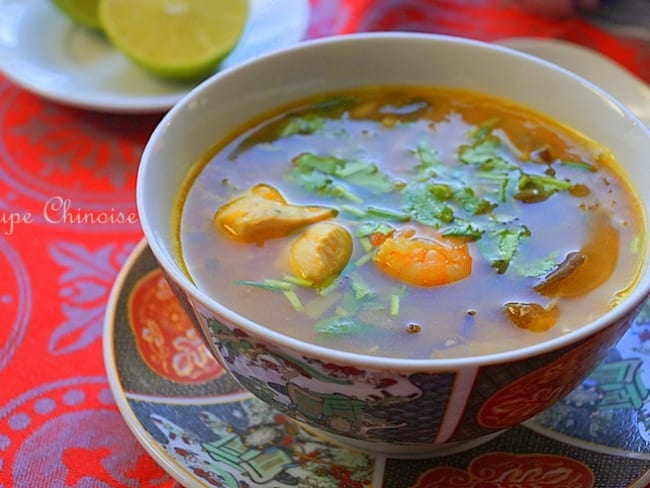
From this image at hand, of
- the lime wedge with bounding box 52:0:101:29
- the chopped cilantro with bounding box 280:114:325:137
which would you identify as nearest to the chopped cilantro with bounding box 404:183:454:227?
the chopped cilantro with bounding box 280:114:325:137

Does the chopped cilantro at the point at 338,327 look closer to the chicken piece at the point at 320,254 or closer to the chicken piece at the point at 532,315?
the chicken piece at the point at 320,254

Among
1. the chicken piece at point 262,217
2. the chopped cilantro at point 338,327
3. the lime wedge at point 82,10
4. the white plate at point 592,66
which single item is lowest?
the lime wedge at point 82,10

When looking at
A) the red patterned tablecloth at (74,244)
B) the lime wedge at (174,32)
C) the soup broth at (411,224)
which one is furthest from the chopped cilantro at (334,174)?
the lime wedge at (174,32)

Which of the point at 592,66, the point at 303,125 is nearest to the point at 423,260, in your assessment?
the point at 303,125

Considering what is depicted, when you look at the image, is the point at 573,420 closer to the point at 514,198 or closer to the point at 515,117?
the point at 514,198

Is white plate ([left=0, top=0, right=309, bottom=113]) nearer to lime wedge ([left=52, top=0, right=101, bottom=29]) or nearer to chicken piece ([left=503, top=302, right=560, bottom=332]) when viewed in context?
lime wedge ([left=52, top=0, right=101, bottom=29])

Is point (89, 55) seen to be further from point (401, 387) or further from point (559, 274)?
point (401, 387)
